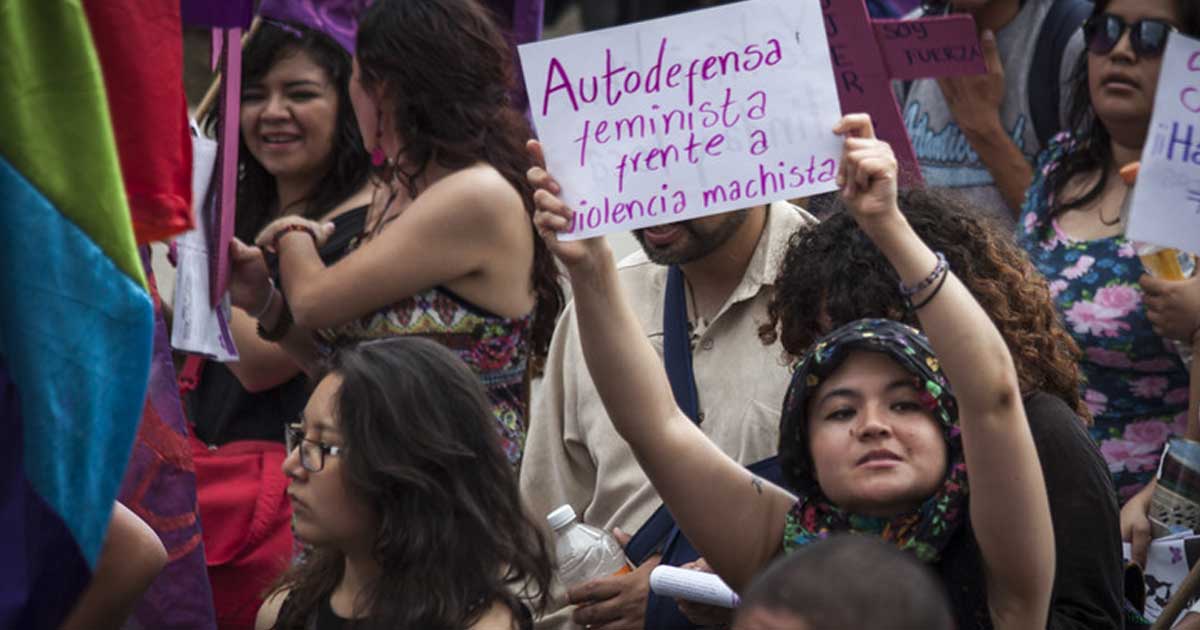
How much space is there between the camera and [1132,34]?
178 inches

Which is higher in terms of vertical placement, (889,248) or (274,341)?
(889,248)

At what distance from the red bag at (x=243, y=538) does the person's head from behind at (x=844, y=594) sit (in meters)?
2.35

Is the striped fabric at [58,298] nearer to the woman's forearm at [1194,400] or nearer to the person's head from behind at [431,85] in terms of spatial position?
the person's head from behind at [431,85]

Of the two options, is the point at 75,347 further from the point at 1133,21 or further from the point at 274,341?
the point at 1133,21

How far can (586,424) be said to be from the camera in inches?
152

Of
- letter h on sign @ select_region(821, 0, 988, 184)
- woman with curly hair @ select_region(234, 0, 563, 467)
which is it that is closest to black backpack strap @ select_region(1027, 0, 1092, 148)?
letter h on sign @ select_region(821, 0, 988, 184)

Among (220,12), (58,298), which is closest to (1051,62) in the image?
(220,12)

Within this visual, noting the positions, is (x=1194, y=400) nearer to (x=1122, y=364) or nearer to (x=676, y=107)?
(x=1122, y=364)

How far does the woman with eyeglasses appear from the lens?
429 centimetres

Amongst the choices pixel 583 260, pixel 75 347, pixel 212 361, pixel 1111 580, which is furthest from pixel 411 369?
pixel 212 361

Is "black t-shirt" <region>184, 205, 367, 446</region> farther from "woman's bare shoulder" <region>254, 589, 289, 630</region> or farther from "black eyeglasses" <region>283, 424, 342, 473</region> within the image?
"black eyeglasses" <region>283, 424, 342, 473</region>

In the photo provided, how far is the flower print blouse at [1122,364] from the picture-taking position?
169 inches

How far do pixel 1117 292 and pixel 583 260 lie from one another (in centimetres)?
165

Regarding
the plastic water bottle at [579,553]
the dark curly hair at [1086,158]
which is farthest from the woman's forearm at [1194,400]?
the plastic water bottle at [579,553]
